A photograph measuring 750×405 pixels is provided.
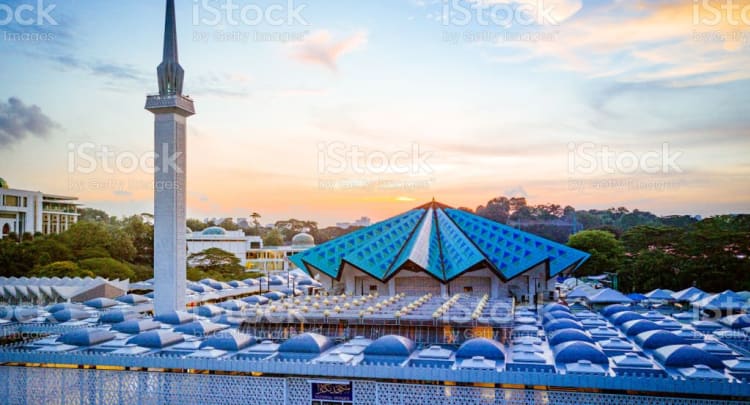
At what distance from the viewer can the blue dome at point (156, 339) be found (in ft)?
66.5

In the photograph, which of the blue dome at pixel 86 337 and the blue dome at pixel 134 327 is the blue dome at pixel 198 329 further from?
the blue dome at pixel 86 337

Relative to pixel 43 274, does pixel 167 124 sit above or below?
above

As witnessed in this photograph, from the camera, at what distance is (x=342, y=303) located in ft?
92.8

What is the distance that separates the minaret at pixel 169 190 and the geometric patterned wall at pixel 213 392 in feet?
32.2

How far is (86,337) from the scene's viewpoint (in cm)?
2073

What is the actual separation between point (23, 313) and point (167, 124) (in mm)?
10634

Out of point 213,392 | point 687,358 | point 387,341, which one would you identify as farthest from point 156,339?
point 687,358

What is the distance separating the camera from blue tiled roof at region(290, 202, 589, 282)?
33906 mm

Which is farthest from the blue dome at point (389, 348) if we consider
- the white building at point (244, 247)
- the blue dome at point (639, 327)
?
the white building at point (244, 247)

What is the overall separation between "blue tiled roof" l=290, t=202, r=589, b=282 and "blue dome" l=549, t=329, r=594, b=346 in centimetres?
1259

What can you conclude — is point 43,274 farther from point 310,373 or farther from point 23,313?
point 310,373

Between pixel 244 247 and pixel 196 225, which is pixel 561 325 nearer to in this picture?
pixel 244 247

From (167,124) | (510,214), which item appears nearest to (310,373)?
(167,124)

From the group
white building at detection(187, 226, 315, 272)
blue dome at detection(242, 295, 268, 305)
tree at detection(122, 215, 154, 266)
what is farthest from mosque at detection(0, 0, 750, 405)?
white building at detection(187, 226, 315, 272)
